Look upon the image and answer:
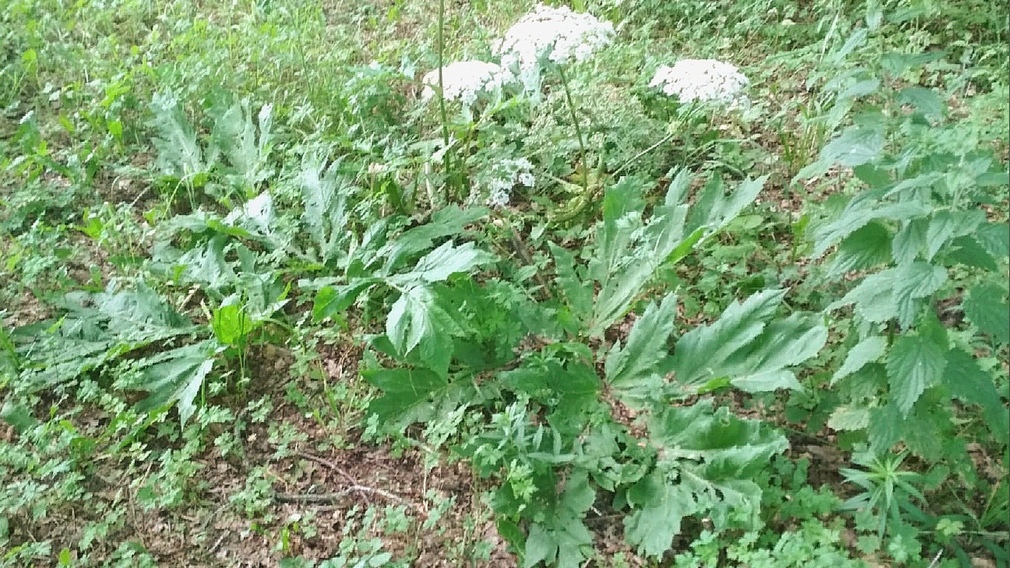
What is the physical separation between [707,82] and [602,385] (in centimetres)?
118

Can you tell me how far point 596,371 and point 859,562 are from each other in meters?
0.96

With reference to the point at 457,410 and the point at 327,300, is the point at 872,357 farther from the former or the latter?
the point at 327,300

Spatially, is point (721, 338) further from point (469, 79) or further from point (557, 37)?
point (469, 79)

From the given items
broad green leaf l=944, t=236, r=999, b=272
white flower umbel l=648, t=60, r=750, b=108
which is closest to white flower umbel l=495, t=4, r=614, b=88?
white flower umbel l=648, t=60, r=750, b=108

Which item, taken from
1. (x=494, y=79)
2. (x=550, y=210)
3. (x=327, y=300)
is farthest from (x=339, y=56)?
(x=327, y=300)

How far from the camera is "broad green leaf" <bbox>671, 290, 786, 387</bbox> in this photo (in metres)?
2.30

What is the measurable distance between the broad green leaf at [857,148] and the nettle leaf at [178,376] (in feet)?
6.50

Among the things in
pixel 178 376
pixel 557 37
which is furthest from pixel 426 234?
pixel 178 376

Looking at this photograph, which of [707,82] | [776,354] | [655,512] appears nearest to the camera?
[655,512]

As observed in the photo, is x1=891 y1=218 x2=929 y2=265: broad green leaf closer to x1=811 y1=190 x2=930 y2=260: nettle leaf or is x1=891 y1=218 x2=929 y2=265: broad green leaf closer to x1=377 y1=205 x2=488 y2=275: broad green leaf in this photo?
x1=811 y1=190 x2=930 y2=260: nettle leaf

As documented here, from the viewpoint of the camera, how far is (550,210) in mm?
3082

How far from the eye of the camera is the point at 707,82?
2.78 metres

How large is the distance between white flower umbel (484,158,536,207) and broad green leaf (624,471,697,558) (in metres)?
1.23

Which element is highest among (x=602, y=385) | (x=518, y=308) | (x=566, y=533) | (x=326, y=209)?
(x=326, y=209)
